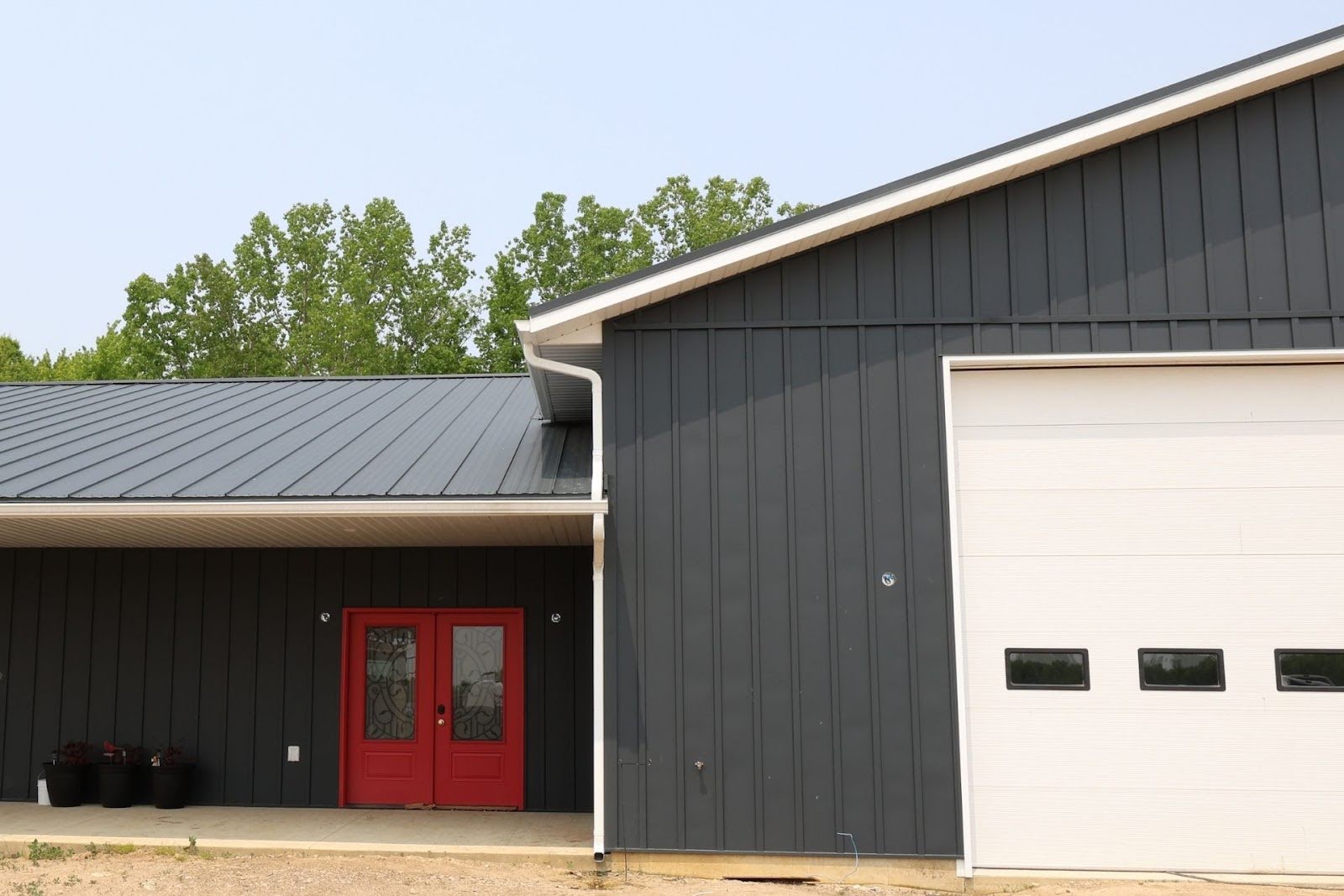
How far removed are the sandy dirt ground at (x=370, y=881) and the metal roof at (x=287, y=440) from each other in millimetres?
2769

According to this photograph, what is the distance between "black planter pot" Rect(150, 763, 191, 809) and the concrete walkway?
0.09 metres

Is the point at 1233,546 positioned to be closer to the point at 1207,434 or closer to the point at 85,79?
the point at 1207,434

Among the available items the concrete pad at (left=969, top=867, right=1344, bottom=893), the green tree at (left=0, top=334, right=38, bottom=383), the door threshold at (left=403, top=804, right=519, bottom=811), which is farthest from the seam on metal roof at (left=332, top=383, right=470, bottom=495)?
the green tree at (left=0, top=334, right=38, bottom=383)

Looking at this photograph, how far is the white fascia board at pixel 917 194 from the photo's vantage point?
28.3 ft

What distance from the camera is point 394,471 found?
31.0ft

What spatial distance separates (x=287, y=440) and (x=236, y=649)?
228 centimetres

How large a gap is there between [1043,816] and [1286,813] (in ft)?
5.83

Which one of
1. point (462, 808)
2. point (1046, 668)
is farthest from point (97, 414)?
point (1046, 668)

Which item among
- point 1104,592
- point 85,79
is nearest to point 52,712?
point 1104,592

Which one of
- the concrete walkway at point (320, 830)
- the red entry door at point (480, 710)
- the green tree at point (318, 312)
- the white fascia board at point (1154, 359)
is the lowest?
the concrete walkway at point (320, 830)

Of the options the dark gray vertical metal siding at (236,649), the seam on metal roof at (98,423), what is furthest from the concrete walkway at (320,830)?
the seam on metal roof at (98,423)

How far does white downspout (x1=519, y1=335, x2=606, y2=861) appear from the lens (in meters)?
8.45

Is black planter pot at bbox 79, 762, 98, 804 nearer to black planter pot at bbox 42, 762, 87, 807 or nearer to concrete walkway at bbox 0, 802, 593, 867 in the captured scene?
black planter pot at bbox 42, 762, 87, 807

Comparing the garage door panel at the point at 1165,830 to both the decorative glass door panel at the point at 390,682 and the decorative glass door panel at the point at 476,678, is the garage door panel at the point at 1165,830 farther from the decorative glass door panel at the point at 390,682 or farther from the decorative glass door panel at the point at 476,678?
the decorative glass door panel at the point at 390,682
